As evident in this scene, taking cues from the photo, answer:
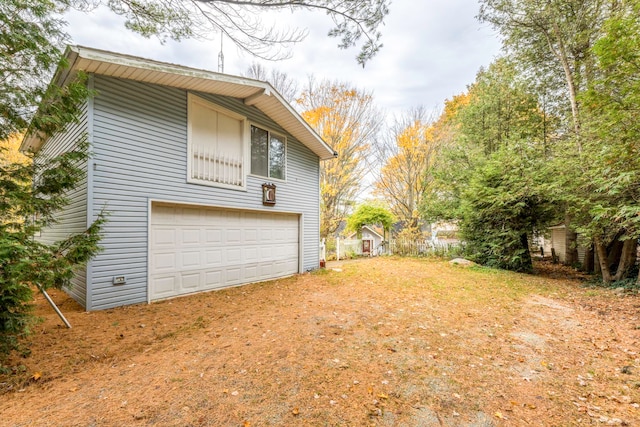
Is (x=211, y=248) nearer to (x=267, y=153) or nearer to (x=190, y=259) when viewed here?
(x=190, y=259)

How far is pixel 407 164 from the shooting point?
15.5 m

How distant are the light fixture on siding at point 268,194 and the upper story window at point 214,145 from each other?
689 mm

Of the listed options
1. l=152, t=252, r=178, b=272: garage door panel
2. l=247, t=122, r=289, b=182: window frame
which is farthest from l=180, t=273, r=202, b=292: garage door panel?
l=247, t=122, r=289, b=182: window frame

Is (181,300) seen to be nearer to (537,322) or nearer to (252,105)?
(252,105)

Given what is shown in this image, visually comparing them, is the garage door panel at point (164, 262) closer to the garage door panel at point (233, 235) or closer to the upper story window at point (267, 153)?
the garage door panel at point (233, 235)

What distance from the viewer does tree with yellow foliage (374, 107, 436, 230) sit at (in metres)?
15.1

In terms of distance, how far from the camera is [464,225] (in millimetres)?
11367

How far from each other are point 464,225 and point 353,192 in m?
6.06

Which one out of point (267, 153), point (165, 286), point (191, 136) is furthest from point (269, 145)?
point (165, 286)

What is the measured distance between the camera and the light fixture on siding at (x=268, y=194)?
7368 mm

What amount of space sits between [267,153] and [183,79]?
2.75 meters

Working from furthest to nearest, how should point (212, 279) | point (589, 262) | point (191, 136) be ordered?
point (589, 262)
point (212, 279)
point (191, 136)

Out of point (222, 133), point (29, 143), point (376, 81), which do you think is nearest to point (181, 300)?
point (222, 133)

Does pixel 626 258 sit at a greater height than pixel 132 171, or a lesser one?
lesser
